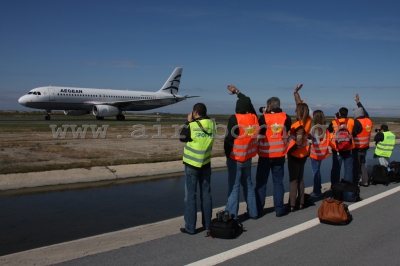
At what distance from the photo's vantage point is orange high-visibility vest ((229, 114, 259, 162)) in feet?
21.2

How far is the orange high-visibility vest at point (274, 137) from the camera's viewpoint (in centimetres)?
697

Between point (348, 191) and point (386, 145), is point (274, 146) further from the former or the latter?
point (386, 145)

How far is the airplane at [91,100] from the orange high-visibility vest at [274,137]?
117 feet

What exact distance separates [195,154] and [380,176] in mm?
6220

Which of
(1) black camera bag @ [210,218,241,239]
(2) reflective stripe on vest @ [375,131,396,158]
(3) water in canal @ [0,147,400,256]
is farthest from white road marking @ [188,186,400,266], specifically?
(2) reflective stripe on vest @ [375,131,396,158]

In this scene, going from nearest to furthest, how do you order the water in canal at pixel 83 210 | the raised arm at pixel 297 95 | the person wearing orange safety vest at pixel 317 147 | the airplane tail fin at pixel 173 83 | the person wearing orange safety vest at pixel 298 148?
the water in canal at pixel 83 210 → the person wearing orange safety vest at pixel 298 148 → the raised arm at pixel 297 95 → the person wearing orange safety vest at pixel 317 147 → the airplane tail fin at pixel 173 83

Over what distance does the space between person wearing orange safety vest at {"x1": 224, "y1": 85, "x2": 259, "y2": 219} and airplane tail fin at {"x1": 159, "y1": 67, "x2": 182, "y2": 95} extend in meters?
48.9

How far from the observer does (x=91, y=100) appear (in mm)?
42094

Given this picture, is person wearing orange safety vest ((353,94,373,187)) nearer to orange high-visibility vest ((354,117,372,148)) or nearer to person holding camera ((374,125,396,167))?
orange high-visibility vest ((354,117,372,148))

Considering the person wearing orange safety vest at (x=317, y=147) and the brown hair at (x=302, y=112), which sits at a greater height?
the brown hair at (x=302, y=112)

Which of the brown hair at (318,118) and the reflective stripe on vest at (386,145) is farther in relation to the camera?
the reflective stripe on vest at (386,145)

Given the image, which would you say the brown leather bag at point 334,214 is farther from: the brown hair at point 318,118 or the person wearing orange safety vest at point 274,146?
the brown hair at point 318,118

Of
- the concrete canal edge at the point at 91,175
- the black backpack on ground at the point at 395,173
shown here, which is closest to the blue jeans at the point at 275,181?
the black backpack on ground at the point at 395,173

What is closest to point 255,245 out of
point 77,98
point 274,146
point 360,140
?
point 274,146
